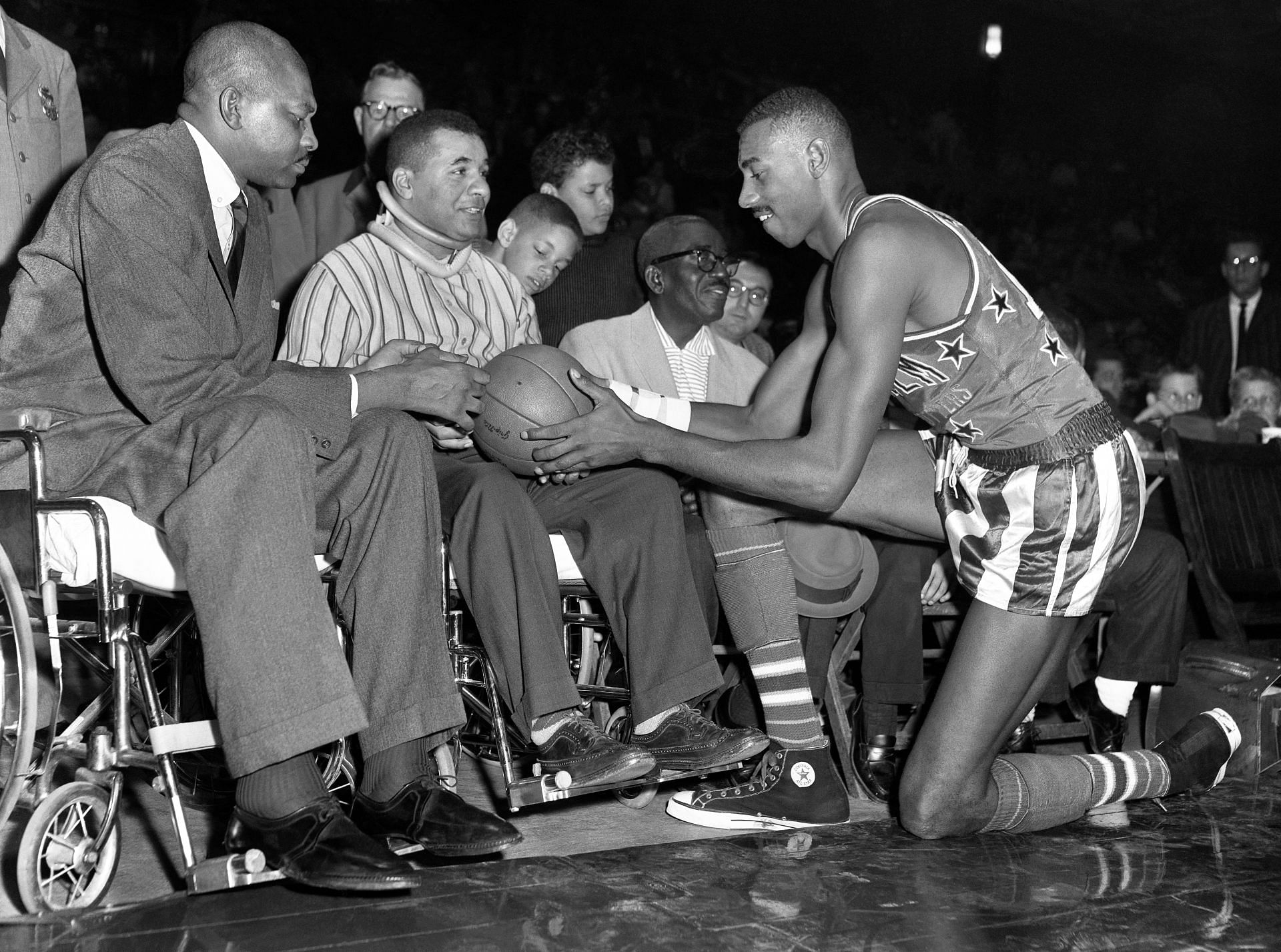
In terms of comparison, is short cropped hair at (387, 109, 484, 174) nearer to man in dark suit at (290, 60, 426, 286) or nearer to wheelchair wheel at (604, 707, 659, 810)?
man in dark suit at (290, 60, 426, 286)

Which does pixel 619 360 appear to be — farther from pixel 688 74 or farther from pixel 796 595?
pixel 688 74

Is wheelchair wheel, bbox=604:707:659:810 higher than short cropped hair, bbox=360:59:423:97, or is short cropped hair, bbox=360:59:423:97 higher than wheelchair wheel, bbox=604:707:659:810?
short cropped hair, bbox=360:59:423:97

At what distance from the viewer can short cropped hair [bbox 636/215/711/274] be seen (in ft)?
12.6

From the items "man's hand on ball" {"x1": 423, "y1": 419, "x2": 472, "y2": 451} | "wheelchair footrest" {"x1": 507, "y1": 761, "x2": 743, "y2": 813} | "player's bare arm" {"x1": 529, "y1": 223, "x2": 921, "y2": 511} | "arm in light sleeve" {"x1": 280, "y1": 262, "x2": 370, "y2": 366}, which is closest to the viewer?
"wheelchair footrest" {"x1": 507, "y1": 761, "x2": 743, "y2": 813}

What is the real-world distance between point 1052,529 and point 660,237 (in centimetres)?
177

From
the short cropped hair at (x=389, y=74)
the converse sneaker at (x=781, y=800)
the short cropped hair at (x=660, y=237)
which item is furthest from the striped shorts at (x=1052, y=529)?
the short cropped hair at (x=389, y=74)

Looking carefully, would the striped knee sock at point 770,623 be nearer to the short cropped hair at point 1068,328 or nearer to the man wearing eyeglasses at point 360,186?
the short cropped hair at point 1068,328

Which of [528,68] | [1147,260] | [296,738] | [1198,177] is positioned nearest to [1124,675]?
[296,738]

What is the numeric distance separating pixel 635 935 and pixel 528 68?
580cm

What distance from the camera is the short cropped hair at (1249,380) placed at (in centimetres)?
→ 552

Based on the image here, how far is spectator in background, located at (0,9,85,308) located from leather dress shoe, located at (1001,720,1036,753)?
279 centimetres

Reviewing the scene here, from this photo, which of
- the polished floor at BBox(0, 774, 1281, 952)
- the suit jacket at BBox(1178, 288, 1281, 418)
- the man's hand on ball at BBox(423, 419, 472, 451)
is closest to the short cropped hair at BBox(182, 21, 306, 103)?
the man's hand on ball at BBox(423, 419, 472, 451)

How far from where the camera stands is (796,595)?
9.66ft

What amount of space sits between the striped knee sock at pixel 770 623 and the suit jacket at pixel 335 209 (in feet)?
6.33
